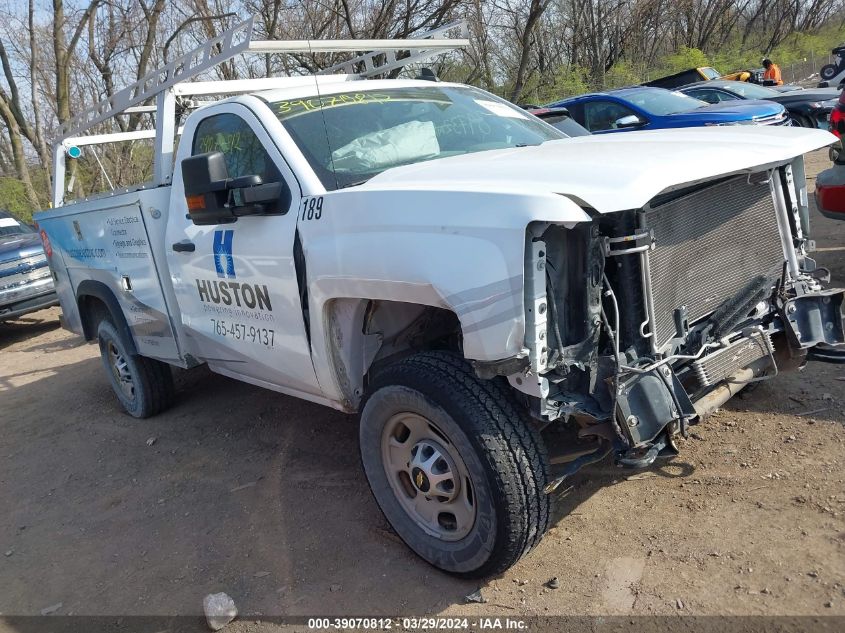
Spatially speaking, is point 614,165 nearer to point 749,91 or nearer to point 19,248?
point 19,248

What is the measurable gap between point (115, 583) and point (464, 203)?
2.55m

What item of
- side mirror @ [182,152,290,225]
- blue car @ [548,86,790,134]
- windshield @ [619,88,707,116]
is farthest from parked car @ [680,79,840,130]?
side mirror @ [182,152,290,225]

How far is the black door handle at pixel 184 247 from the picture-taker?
4168 mm

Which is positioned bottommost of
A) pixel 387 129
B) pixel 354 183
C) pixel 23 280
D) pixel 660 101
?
pixel 23 280

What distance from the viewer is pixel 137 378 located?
18.2ft

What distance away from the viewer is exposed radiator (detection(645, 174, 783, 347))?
2787mm

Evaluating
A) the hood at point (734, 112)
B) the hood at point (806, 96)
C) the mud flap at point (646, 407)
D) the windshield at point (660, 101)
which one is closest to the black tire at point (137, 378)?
the mud flap at point (646, 407)

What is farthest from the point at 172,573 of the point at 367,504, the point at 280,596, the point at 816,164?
the point at 816,164

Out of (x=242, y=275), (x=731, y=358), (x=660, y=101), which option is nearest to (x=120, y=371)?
(x=242, y=275)

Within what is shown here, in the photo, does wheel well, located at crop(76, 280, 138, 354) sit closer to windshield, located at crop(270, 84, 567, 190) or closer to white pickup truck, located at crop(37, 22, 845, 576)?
white pickup truck, located at crop(37, 22, 845, 576)

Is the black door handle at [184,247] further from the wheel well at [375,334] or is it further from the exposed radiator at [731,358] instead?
the exposed radiator at [731,358]

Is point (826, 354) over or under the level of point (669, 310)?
under

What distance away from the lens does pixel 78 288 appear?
19.1 feet

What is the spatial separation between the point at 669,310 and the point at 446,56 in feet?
67.8
